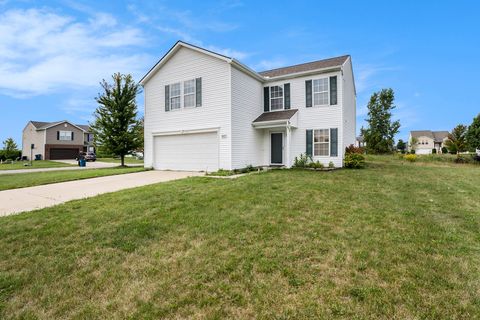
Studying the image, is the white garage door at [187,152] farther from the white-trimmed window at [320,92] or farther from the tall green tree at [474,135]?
the tall green tree at [474,135]

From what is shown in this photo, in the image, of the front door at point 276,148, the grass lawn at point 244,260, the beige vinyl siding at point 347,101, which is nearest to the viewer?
the grass lawn at point 244,260

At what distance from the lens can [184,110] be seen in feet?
47.9

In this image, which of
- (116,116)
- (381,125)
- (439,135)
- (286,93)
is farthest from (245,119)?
(439,135)

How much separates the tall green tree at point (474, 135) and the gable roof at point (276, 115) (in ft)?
117

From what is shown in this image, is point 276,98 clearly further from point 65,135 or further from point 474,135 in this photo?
point 65,135

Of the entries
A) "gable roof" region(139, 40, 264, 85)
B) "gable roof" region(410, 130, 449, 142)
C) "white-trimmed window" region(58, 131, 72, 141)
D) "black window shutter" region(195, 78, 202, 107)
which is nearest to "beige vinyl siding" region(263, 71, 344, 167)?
"gable roof" region(139, 40, 264, 85)

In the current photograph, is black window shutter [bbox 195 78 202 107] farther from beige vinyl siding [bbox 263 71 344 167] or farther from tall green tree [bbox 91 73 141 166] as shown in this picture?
tall green tree [bbox 91 73 141 166]

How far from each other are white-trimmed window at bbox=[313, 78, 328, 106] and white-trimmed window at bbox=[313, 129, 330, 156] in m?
1.63

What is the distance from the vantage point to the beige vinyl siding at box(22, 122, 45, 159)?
4276 centimetres

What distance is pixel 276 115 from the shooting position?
582 inches

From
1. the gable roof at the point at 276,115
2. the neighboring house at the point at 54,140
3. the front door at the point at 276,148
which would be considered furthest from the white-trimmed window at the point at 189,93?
the neighboring house at the point at 54,140

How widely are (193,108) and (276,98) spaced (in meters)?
5.31

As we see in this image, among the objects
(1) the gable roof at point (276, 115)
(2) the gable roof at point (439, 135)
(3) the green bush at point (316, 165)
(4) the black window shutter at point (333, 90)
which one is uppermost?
(2) the gable roof at point (439, 135)

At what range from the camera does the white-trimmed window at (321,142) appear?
14.0 metres
